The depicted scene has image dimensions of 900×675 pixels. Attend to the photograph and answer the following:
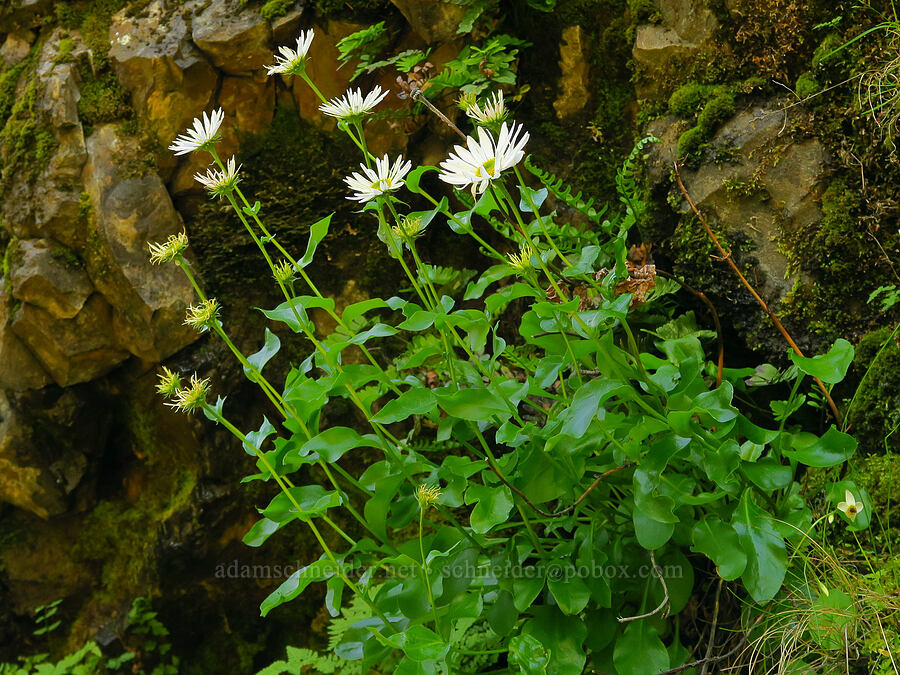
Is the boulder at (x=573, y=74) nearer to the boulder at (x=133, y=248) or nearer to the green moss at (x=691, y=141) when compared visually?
the green moss at (x=691, y=141)

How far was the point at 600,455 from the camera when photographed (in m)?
1.49

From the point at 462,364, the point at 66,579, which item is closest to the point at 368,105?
the point at 462,364

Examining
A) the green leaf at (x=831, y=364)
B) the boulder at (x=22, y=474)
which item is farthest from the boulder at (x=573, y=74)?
the boulder at (x=22, y=474)

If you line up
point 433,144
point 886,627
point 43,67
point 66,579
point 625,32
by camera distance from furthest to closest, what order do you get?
point 66,579, point 43,67, point 433,144, point 625,32, point 886,627

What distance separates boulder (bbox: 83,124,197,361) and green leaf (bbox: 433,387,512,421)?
5.24 ft

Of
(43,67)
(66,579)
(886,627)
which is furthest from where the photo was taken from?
(66,579)

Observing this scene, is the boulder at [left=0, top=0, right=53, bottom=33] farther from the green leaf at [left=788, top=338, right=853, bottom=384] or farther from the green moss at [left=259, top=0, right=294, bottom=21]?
the green leaf at [left=788, top=338, right=853, bottom=384]

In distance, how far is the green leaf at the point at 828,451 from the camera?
4.19 feet

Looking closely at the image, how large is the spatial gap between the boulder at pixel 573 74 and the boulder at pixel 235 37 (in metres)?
1.03

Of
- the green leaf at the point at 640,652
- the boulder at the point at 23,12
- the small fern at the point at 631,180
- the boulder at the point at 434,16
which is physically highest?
the boulder at the point at 23,12

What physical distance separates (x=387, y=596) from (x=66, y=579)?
207 centimetres

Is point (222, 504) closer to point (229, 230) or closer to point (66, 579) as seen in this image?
point (66, 579)

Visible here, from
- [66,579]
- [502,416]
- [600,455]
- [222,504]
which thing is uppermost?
[502,416]

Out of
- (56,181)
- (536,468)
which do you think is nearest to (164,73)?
(56,181)
